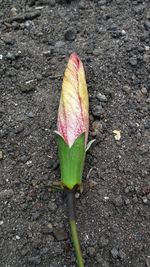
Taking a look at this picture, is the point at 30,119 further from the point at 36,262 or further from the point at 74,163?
the point at 36,262

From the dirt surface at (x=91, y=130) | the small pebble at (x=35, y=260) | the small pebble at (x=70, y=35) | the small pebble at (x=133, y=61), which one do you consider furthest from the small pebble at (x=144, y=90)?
the small pebble at (x=35, y=260)

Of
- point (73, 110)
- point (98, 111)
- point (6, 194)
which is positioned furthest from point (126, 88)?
point (6, 194)

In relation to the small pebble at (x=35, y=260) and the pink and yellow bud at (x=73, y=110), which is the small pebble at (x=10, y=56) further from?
the small pebble at (x=35, y=260)

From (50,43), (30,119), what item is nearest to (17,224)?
(30,119)

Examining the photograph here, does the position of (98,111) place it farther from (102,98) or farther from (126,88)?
(126,88)

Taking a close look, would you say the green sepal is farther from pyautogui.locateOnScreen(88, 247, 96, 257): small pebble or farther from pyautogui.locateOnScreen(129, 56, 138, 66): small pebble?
pyautogui.locateOnScreen(129, 56, 138, 66): small pebble

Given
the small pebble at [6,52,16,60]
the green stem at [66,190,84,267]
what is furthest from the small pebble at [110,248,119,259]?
the small pebble at [6,52,16,60]
